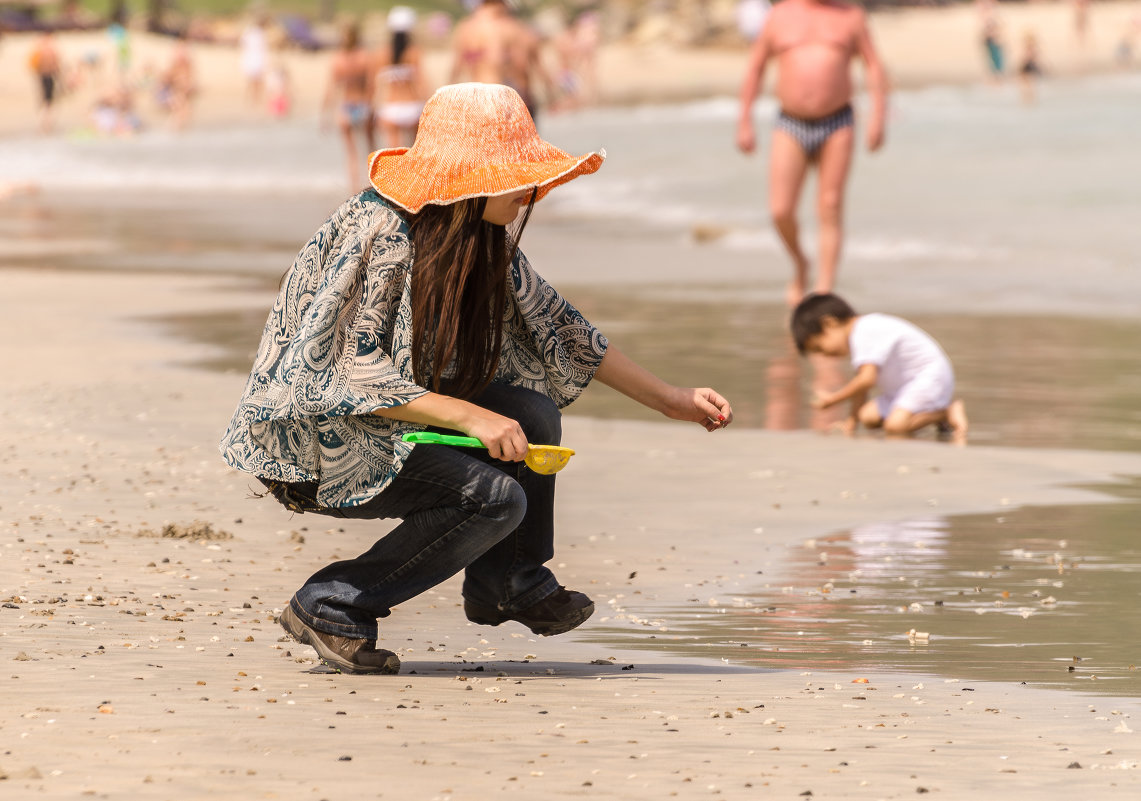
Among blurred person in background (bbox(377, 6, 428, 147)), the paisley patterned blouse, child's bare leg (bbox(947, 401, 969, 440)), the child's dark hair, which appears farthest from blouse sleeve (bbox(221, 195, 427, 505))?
blurred person in background (bbox(377, 6, 428, 147))

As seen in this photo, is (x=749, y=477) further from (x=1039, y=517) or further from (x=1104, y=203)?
(x=1104, y=203)

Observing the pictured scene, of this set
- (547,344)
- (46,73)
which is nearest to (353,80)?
(547,344)

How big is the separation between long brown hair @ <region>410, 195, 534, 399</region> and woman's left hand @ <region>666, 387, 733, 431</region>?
1.40 ft

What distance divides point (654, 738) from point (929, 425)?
14.6 feet

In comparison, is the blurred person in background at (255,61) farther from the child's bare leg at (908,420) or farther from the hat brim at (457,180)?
the hat brim at (457,180)

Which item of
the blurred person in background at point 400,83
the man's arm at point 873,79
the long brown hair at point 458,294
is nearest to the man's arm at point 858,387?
the man's arm at point 873,79

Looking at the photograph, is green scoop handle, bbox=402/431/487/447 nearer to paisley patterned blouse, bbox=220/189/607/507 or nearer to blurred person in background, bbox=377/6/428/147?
paisley patterned blouse, bbox=220/189/607/507

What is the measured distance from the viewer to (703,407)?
4.06 m

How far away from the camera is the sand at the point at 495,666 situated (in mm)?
3162

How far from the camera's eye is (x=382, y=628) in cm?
447

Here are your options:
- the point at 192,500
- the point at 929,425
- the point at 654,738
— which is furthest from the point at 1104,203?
the point at 654,738

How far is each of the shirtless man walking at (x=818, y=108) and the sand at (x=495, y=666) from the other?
3.30m

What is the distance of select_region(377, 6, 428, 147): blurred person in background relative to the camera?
16.6m

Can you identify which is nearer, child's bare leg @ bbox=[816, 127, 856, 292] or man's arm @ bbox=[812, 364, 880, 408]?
man's arm @ bbox=[812, 364, 880, 408]
